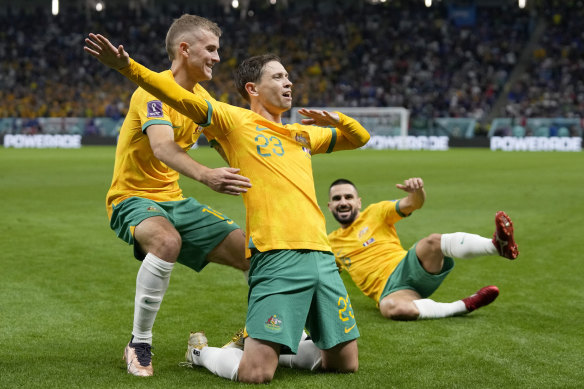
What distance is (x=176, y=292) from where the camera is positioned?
6.71 m

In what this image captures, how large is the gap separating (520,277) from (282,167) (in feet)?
12.4

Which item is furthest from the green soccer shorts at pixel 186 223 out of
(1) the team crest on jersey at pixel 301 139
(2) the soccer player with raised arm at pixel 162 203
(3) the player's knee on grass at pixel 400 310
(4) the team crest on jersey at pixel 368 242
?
(4) the team crest on jersey at pixel 368 242

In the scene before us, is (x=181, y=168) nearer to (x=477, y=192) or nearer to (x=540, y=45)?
(x=477, y=192)

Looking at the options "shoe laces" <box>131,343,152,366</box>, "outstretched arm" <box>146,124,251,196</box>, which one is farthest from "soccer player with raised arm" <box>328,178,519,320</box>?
"shoe laces" <box>131,343,152,366</box>

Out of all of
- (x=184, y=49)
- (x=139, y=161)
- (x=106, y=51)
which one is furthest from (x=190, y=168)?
(x=184, y=49)

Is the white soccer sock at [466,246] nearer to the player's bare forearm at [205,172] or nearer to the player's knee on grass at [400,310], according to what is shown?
the player's knee on grass at [400,310]

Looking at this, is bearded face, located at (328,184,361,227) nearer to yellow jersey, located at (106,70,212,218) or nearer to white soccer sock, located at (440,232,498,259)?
white soccer sock, located at (440,232,498,259)

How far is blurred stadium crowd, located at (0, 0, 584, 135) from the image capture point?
3788 centimetres

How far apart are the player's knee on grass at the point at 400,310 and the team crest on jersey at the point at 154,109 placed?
2232 mm

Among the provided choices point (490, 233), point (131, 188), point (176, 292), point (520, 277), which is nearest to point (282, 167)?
point (131, 188)

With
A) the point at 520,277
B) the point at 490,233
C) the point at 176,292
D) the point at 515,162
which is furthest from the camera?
the point at 515,162

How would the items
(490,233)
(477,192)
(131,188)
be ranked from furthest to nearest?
(477,192)
(490,233)
(131,188)

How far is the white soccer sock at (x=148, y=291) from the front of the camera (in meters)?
4.39

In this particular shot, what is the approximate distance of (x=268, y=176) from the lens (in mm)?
4336
